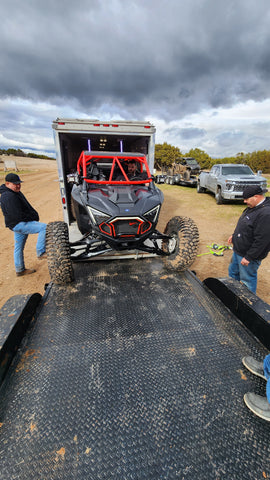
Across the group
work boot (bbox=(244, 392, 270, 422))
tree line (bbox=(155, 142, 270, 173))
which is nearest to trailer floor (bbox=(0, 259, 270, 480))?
work boot (bbox=(244, 392, 270, 422))

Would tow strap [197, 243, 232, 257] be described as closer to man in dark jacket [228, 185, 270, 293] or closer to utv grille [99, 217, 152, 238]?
man in dark jacket [228, 185, 270, 293]

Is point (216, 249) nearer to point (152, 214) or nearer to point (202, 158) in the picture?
point (152, 214)

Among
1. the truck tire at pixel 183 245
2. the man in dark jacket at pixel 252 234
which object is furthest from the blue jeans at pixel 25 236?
the man in dark jacket at pixel 252 234

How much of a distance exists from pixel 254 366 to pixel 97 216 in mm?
2260

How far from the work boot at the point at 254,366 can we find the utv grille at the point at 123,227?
1764 millimetres

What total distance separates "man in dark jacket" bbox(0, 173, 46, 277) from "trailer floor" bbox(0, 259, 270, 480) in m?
1.83

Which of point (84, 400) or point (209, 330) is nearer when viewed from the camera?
point (84, 400)

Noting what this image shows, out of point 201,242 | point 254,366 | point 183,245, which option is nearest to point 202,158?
point 201,242

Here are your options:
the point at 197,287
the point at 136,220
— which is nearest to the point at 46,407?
the point at 136,220

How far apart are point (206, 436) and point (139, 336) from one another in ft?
3.05

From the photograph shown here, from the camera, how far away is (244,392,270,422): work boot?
1.44m

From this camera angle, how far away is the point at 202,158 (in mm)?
41906

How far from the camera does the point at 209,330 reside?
2.23 meters

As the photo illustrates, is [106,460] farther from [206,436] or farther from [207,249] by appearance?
[207,249]
